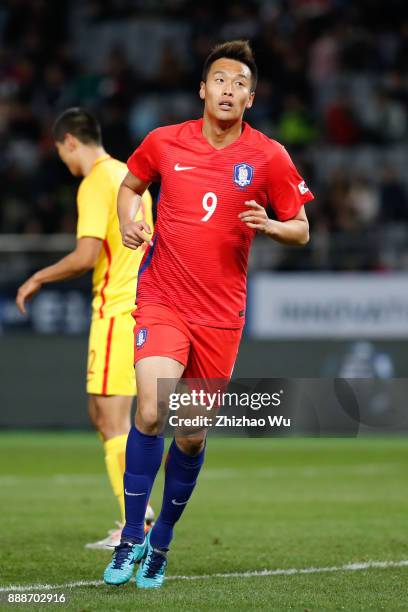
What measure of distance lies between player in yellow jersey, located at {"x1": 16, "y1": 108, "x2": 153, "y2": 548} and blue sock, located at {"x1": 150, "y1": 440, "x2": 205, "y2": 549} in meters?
1.41

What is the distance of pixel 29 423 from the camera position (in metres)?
16.4

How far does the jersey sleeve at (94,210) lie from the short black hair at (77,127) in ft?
1.38

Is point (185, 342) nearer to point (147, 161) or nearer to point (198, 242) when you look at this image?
point (198, 242)

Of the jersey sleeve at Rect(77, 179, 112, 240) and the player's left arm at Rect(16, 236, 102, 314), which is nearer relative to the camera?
the player's left arm at Rect(16, 236, 102, 314)

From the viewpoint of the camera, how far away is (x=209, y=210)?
6.29 m

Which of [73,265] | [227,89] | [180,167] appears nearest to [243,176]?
[180,167]

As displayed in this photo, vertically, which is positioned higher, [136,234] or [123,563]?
[136,234]

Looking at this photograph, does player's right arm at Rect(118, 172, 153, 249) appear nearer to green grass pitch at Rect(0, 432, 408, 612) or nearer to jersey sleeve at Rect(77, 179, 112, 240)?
jersey sleeve at Rect(77, 179, 112, 240)

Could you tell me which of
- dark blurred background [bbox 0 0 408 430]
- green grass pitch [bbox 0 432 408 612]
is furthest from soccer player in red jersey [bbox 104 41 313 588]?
dark blurred background [bbox 0 0 408 430]

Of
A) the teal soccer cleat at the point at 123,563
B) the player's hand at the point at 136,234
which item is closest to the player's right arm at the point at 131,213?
the player's hand at the point at 136,234

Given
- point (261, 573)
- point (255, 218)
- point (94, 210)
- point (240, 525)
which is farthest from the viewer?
point (240, 525)

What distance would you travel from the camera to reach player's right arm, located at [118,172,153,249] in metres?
6.22

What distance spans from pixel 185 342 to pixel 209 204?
0.67 m

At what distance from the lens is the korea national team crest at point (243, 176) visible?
247 inches
